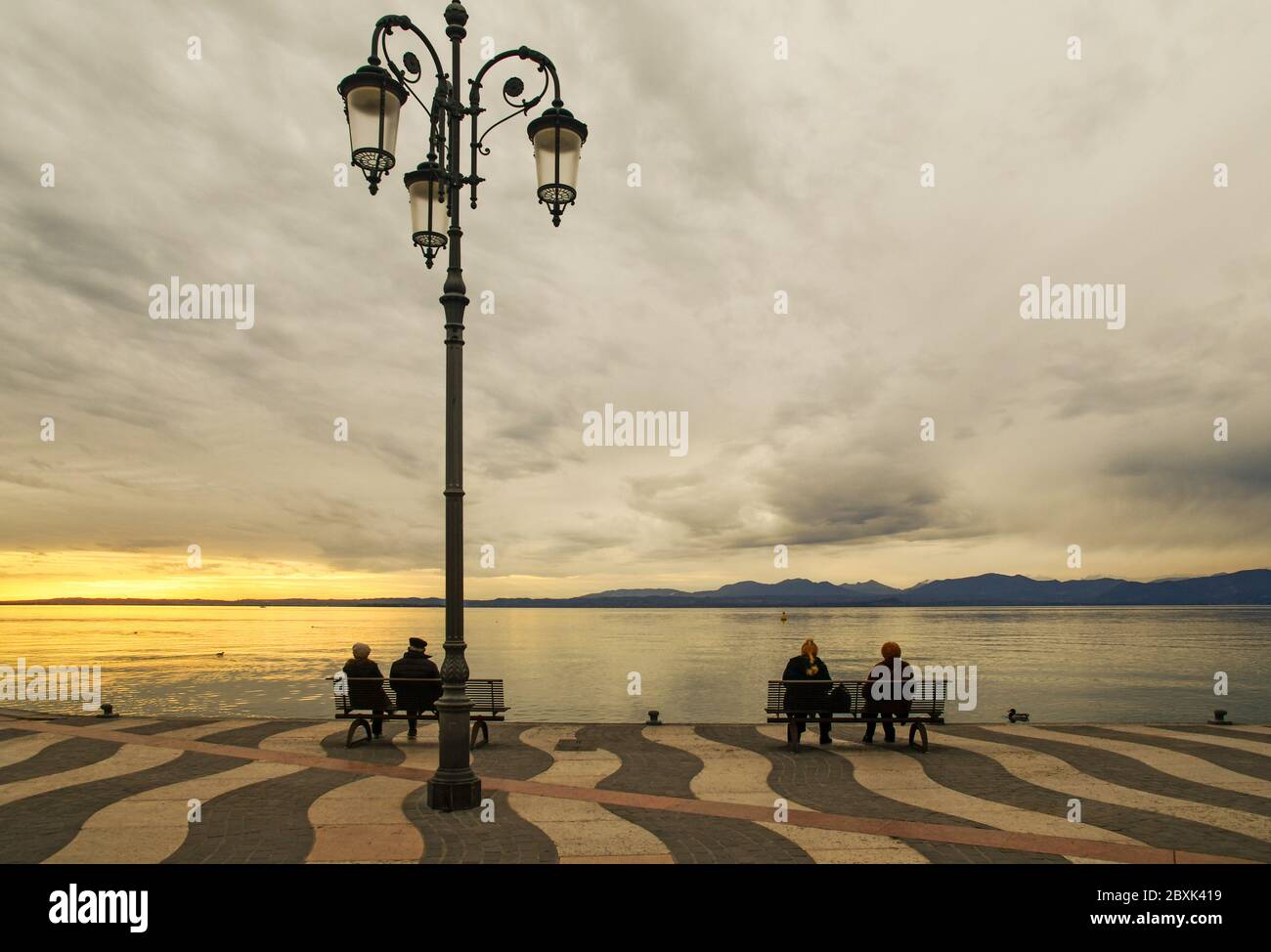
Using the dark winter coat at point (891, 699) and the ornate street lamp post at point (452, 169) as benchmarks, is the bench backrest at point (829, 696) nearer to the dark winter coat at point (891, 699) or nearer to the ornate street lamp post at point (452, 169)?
the dark winter coat at point (891, 699)

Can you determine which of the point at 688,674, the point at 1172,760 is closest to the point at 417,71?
the point at 1172,760

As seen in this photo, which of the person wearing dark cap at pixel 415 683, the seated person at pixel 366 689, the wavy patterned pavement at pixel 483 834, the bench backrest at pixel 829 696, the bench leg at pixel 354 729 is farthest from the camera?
the person wearing dark cap at pixel 415 683

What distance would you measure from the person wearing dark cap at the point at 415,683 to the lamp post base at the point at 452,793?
4324 millimetres

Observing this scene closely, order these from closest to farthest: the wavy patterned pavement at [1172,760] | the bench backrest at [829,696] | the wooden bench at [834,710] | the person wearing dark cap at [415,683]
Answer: the wavy patterned pavement at [1172,760]
the wooden bench at [834,710]
the bench backrest at [829,696]
the person wearing dark cap at [415,683]

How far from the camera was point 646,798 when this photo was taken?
8.77 metres

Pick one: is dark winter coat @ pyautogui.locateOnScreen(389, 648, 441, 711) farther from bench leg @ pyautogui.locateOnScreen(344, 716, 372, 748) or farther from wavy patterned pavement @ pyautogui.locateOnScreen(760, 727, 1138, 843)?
wavy patterned pavement @ pyautogui.locateOnScreen(760, 727, 1138, 843)

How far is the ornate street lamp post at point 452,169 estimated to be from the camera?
8164 mm

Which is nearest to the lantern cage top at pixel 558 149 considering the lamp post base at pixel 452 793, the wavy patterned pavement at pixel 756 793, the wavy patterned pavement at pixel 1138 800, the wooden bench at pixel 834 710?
the lamp post base at pixel 452 793

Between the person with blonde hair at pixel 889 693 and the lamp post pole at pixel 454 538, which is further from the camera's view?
the person with blonde hair at pixel 889 693

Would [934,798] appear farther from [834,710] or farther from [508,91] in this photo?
[508,91]

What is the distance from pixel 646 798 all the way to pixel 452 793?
7.14 feet
